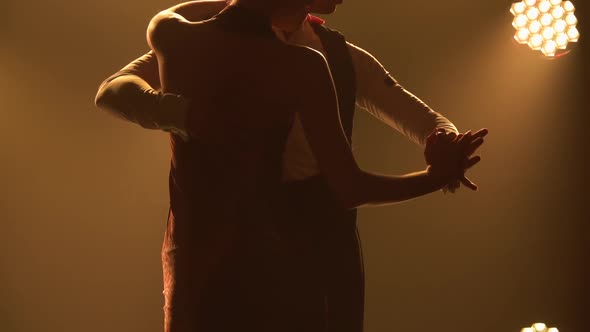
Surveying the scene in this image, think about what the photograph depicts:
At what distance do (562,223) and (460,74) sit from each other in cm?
65

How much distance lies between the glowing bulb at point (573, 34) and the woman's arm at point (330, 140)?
1.74 m

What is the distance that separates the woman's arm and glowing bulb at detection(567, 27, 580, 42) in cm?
174

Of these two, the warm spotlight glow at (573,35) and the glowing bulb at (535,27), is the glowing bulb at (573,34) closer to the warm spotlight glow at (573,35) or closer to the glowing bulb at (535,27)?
the warm spotlight glow at (573,35)

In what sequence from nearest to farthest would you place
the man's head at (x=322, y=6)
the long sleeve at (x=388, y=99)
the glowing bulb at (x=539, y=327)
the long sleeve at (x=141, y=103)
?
the long sleeve at (x=141, y=103)
the man's head at (x=322, y=6)
the long sleeve at (x=388, y=99)
the glowing bulb at (x=539, y=327)

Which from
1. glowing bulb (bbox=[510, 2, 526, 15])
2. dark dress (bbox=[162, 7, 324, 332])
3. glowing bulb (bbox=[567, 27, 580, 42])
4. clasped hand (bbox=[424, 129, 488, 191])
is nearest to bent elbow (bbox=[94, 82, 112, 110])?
dark dress (bbox=[162, 7, 324, 332])

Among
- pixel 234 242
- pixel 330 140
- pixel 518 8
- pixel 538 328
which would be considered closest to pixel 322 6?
pixel 330 140

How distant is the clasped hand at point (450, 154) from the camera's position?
0.94m

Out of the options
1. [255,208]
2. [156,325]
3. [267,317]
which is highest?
[255,208]

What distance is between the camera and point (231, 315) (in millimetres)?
929

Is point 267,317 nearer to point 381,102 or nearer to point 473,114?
point 381,102

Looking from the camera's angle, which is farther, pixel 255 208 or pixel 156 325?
pixel 156 325

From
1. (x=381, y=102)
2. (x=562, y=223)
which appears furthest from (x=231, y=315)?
(x=562, y=223)

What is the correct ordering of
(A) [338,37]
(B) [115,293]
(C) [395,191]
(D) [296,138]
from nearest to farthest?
(C) [395,191] < (D) [296,138] < (A) [338,37] < (B) [115,293]

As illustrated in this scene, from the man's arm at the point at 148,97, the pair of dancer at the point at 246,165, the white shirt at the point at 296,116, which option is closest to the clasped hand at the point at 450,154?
the pair of dancer at the point at 246,165
